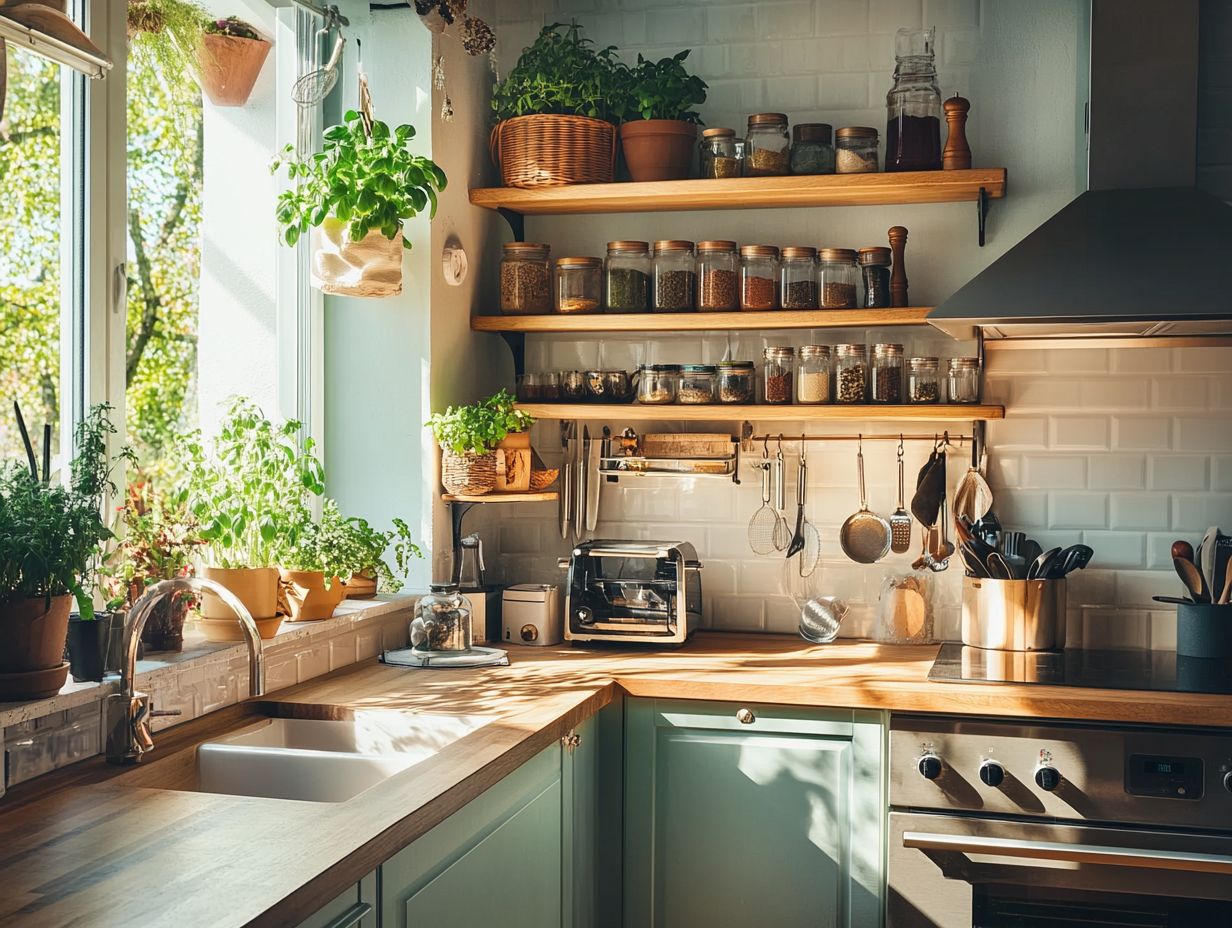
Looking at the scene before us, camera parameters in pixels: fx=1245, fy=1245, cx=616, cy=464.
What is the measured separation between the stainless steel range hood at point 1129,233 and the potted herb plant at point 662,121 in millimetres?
862

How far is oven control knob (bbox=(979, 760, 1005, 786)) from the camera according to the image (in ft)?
8.20

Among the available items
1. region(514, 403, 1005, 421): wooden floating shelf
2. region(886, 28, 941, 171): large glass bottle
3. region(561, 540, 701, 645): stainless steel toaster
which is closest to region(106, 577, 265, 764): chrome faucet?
region(561, 540, 701, 645): stainless steel toaster

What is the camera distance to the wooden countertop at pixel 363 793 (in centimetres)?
142

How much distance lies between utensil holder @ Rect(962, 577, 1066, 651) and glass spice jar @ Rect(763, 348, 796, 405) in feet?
2.08

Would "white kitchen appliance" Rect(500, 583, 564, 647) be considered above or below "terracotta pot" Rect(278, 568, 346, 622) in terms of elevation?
below

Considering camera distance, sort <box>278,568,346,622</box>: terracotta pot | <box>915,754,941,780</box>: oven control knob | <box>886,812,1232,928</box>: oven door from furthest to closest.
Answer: <box>278,568,346,622</box>: terracotta pot → <box>915,754,941,780</box>: oven control knob → <box>886,812,1232,928</box>: oven door

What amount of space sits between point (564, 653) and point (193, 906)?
174cm

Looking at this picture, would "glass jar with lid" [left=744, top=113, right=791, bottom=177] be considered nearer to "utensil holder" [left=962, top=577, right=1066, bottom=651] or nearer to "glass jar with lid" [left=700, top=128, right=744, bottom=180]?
"glass jar with lid" [left=700, top=128, right=744, bottom=180]

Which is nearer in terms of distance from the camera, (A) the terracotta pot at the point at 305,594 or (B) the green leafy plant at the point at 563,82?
(A) the terracotta pot at the point at 305,594

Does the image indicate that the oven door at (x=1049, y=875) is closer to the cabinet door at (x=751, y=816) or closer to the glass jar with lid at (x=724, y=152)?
the cabinet door at (x=751, y=816)

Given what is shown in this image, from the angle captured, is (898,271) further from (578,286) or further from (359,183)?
(359,183)

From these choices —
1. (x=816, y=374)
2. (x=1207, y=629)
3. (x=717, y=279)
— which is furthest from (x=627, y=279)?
(x=1207, y=629)

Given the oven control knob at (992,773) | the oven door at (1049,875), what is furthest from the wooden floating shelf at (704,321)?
the oven door at (1049,875)

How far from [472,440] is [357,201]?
619 mm
